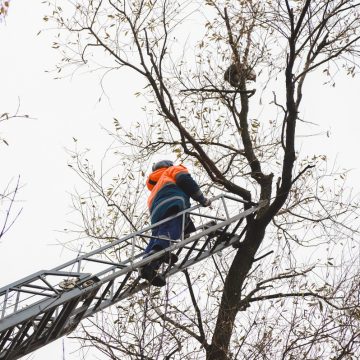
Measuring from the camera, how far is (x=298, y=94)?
1005 cm

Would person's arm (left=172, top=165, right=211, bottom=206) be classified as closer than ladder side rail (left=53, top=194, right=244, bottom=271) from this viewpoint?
No

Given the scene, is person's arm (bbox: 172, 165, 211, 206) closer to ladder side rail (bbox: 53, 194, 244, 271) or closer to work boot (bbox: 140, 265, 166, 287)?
ladder side rail (bbox: 53, 194, 244, 271)

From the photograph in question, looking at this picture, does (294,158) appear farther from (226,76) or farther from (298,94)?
(226,76)

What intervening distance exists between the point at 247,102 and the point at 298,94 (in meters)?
1.73

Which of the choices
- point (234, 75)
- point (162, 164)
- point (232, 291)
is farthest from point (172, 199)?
point (234, 75)

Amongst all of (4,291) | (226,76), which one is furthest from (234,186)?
(4,291)

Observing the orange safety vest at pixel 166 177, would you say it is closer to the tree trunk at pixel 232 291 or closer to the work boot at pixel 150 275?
the work boot at pixel 150 275

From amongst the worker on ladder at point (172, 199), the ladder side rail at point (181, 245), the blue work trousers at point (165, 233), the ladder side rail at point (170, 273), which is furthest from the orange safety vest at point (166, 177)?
the ladder side rail at point (170, 273)

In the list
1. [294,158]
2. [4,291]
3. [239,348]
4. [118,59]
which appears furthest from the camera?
[118,59]

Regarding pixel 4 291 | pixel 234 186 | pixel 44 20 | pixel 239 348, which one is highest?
pixel 44 20

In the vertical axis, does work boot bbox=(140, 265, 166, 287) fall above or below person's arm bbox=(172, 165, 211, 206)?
below

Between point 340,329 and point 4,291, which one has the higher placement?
point 340,329

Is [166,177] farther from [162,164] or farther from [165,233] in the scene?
[165,233]

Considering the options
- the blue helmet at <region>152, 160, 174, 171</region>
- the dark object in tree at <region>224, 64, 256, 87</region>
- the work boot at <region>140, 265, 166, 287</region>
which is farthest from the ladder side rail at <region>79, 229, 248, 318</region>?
the dark object in tree at <region>224, 64, 256, 87</region>
